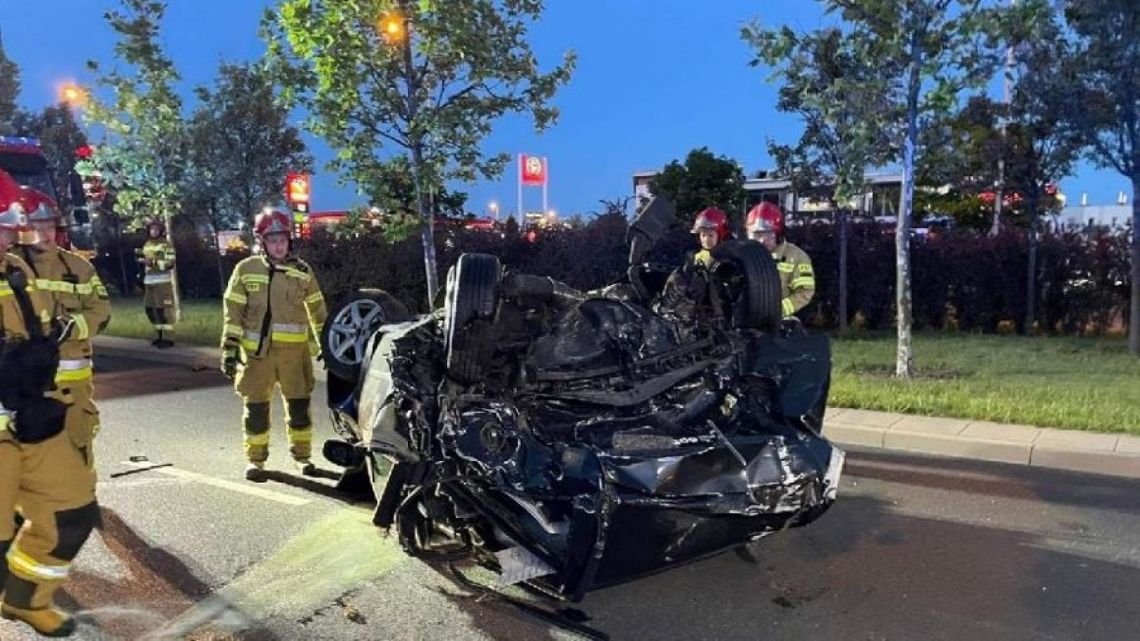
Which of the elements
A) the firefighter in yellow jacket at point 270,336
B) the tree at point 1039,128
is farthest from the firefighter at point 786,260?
the tree at point 1039,128

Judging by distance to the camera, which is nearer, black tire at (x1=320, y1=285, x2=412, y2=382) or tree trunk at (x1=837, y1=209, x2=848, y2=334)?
black tire at (x1=320, y1=285, x2=412, y2=382)

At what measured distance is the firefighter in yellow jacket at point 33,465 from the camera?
11.5 ft

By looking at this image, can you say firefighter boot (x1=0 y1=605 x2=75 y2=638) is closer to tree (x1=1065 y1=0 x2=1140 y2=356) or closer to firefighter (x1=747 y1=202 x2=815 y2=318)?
firefighter (x1=747 y1=202 x2=815 y2=318)

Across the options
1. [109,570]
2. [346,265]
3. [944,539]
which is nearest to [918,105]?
[944,539]

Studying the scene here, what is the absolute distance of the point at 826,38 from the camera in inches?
402

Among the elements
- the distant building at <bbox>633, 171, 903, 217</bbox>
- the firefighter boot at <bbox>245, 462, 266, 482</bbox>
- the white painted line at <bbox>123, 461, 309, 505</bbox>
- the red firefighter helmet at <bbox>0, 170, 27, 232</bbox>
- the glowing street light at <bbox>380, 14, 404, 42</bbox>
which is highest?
the glowing street light at <bbox>380, 14, 404, 42</bbox>

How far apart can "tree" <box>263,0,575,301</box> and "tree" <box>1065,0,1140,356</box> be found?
6.36m

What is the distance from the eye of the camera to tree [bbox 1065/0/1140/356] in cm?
1029

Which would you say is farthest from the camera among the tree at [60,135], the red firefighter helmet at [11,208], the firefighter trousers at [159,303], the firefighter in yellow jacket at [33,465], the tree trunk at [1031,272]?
the tree at [60,135]

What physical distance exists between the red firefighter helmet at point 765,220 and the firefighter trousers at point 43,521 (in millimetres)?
4702

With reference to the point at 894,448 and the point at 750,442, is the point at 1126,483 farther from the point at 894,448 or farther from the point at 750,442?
the point at 750,442

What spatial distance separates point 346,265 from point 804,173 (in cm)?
892

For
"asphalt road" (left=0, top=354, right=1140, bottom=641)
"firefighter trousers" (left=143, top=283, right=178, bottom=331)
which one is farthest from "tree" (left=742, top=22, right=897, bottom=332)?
"firefighter trousers" (left=143, top=283, right=178, bottom=331)

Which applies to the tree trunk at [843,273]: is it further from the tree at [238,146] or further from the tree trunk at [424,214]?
the tree at [238,146]
